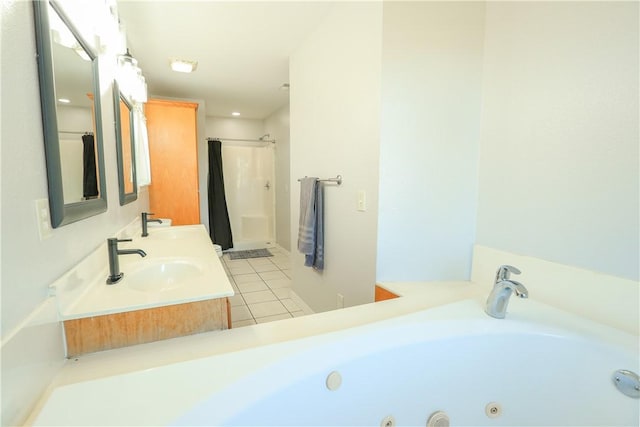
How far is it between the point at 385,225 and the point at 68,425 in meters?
1.42

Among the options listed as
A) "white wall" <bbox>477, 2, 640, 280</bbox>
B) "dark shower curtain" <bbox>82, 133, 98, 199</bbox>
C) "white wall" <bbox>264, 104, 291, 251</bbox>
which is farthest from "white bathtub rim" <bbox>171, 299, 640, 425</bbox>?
"white wall" <bbox>264, 104, 291, 251</bbox>

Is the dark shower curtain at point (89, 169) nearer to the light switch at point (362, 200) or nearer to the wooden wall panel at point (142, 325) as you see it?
the wooden wall panel at point (142, 325)

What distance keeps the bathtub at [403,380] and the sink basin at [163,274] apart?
20.9 inches

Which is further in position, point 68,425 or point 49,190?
point 49,190

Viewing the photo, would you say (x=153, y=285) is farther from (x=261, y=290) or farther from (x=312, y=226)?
(x=261, y=290)

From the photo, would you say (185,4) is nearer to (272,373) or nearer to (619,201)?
(272,373)

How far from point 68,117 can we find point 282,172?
3.77m

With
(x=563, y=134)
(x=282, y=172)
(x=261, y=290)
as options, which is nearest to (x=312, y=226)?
(x=261, y=290)

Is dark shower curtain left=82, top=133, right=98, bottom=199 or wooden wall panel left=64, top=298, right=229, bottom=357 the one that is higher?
dark shower curtain left=82, top=133, right=98, bottom=199

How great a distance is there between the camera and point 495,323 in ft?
3.87

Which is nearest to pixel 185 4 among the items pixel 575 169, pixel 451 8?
pixel 451 8

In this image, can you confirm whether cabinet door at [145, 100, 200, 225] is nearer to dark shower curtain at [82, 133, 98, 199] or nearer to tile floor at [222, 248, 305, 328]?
tile floor at [222, 248, 305, 328]

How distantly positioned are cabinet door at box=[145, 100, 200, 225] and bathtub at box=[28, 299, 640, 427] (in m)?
2.67

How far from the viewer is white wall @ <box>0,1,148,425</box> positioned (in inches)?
23.2
